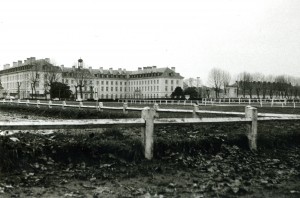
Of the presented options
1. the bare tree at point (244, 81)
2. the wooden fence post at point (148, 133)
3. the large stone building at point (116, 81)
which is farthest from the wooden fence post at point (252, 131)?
the large stone building at point (116, 81)

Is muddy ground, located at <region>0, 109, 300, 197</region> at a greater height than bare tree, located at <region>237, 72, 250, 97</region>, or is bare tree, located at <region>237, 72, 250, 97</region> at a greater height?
bare tree, located at <region>237, 72, 250, 97</region>

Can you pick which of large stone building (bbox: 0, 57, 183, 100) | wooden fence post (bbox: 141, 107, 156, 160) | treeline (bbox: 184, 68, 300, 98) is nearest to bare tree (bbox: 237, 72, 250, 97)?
treeline (bbox: 184, 68, 300, 98)

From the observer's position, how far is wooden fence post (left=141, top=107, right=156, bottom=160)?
645 cm

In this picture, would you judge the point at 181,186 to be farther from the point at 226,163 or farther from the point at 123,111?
the point at 123,111

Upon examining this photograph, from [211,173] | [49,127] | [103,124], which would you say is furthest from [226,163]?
[49,127]

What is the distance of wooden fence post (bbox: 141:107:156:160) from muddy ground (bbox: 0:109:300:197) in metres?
0.16

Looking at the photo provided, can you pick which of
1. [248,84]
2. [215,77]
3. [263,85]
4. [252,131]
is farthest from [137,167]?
[263,85]

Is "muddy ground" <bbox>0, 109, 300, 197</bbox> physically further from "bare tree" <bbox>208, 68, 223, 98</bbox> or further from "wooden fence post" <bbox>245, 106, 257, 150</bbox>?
"bare tree" <bbox>208, 68, 223, 98</bbox>

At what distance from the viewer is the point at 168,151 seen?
6.91 m

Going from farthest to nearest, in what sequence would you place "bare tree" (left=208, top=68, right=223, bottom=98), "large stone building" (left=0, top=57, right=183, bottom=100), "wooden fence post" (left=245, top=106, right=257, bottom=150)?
"large stone building" (left=0, top=57, right=183, bottom=100) → "bare tree" (left=208, top=68, right=223, bottom=98) → "wooden fence post" (left=245, top=106, right=257, bottom=150)

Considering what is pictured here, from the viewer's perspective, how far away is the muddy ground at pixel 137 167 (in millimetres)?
4977

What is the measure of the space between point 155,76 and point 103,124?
4647 inches

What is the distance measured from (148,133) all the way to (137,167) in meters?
0.75

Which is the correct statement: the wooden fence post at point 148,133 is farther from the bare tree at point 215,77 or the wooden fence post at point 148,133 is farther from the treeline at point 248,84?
the bare tree at point 215,77
